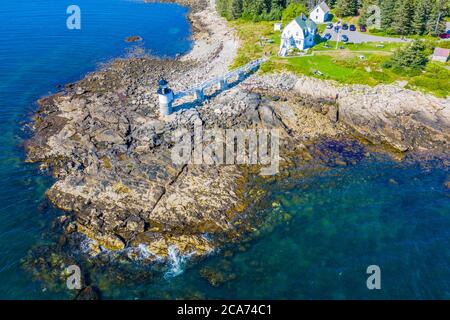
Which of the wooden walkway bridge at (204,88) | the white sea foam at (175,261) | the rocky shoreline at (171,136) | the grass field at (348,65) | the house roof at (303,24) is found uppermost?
the house roof at (303,24)

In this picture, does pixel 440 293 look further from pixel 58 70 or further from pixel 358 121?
pixel 58 70

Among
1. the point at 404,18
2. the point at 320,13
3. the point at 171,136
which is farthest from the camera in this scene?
the point at 320,13

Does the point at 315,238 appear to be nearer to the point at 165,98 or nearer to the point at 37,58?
the point at 165,98

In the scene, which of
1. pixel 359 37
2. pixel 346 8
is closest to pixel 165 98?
pixel 359 37

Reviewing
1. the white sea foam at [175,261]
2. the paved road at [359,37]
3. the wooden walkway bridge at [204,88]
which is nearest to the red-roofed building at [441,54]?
the paved road at [359,37]

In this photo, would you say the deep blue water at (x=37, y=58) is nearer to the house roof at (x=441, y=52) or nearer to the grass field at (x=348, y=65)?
the grass field at (x=348, y=65)
